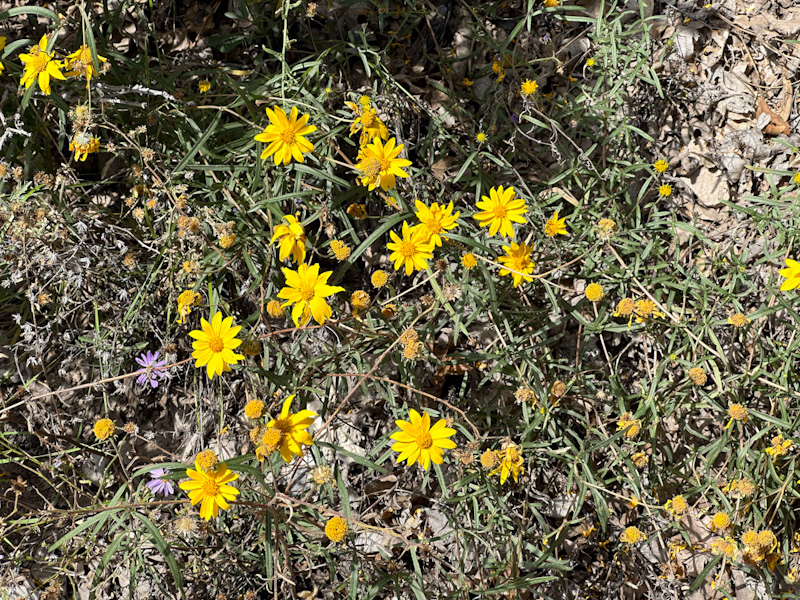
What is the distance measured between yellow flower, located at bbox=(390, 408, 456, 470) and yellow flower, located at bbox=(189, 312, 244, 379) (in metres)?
0.61

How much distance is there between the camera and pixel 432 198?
2891 mm

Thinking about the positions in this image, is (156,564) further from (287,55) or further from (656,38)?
(656,38)

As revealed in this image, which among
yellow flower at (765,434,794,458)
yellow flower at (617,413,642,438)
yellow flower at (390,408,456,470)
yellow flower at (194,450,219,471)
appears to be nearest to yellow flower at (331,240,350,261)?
yellow flower at (390,408,456,470)

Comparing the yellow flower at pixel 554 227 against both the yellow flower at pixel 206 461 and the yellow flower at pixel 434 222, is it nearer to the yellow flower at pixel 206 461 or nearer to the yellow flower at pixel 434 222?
the yellow flower at pixel 434 222

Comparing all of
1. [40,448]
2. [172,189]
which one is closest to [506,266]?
[172,189]

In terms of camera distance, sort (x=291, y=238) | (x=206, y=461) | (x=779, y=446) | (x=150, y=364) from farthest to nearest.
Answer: (x=150, y=364) < (x=779, y=446) < (x=291, y=238) < (x=206, y=461)

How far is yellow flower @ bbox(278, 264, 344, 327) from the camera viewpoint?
215cm

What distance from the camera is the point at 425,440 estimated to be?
216 cm

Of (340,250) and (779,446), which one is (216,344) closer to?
(340,250)

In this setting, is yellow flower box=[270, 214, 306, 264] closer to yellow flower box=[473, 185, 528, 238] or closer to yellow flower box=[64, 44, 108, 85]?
yellow flower box=[473, 185, 528, 238]

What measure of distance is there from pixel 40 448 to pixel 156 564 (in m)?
0.77

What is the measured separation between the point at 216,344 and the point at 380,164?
0.86m

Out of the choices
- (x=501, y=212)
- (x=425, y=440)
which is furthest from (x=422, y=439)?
(x=501, y=212)

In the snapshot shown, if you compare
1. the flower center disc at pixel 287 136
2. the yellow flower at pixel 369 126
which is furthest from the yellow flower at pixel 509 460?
the flower center disc at pixel 287 136
